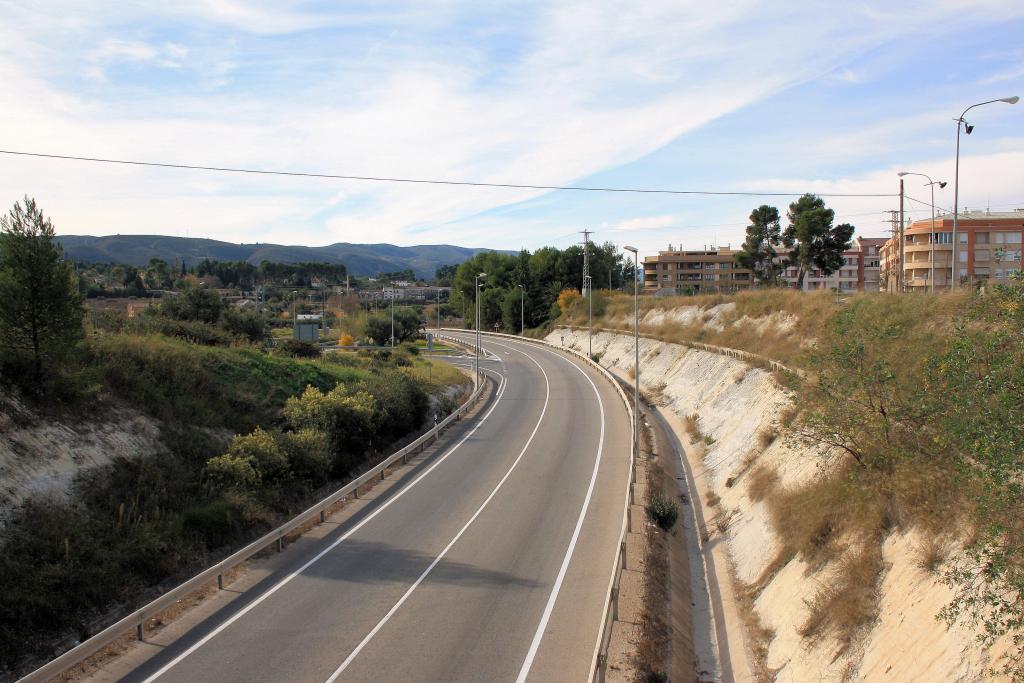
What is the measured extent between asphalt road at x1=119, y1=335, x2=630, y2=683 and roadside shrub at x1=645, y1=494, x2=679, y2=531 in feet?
3.57

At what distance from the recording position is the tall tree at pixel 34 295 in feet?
64.0

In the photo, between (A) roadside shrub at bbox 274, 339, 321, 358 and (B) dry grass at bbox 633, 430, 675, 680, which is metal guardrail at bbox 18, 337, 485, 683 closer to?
(B) dry grass at bbox 633, 430, 675, 680

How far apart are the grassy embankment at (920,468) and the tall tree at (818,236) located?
32.8 metres

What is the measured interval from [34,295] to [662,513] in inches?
758

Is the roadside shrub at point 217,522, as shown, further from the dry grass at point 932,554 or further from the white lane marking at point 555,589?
the dry grass at point 932,554

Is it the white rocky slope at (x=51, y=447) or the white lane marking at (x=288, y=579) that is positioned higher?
the white rocky slope at (x=51, y=447)

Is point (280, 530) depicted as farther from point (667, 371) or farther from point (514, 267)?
point (514, 267)

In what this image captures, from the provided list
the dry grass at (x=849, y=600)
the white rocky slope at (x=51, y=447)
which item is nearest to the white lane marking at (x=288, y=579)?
the white rocky slope at (x=51, y=447)

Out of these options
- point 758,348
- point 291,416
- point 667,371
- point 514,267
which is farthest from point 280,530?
point 514,267

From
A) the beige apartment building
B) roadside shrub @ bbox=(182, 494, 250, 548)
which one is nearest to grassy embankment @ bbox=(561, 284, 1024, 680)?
roadside shrub @ bbox=(182, 494, 250, 548)

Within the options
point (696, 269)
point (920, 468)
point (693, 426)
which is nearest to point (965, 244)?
point (693, 426)

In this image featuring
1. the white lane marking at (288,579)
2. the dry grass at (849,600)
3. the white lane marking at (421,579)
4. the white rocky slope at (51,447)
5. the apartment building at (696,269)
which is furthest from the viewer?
the apartment building at (696,269)

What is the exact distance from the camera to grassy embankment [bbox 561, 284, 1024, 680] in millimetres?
9281

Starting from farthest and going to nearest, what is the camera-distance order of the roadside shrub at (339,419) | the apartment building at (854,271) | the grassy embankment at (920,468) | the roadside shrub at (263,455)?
the apartment building at (854,271) → the roadside shrub at (339,419) → the roadside shrub at (263,455) → the grassy embankment at (920,468)
